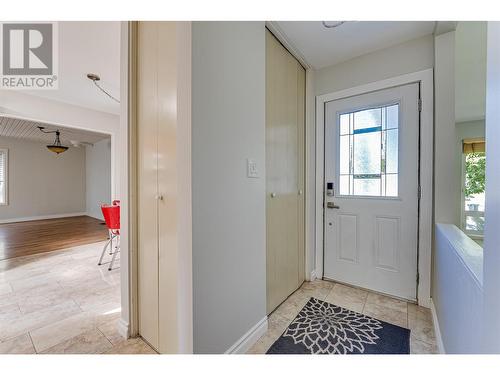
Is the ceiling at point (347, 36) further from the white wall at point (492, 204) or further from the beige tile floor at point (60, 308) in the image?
the beige tile floor at point (60, 308)

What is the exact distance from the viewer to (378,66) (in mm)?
2158

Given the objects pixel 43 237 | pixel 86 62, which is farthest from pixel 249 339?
pixel 43 237

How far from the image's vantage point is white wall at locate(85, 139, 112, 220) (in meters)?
6.62

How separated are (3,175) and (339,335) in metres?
8.70

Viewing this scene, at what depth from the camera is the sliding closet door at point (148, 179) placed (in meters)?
1.36

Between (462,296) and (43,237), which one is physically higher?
(462,296)

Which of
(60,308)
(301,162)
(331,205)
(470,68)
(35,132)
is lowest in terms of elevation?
(60,308)

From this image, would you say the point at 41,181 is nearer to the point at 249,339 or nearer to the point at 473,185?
the point at 249,339

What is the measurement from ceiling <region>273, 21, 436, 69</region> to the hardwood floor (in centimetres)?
463

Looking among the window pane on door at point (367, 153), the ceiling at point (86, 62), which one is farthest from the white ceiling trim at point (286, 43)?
the ceiling at point (86, 62)
